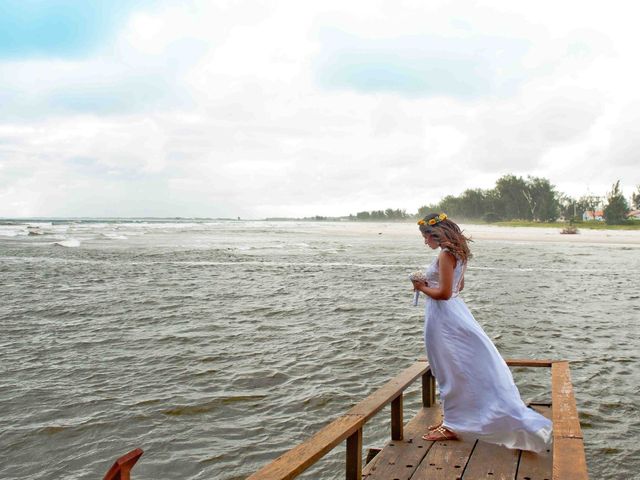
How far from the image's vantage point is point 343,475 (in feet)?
19.1

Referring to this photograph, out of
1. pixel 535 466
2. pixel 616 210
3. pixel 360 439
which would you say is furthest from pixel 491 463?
pixel 616 210

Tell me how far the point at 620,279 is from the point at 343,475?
2203 cm

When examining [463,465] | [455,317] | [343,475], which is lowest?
[343,475]

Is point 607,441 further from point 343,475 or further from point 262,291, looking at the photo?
point 262,291

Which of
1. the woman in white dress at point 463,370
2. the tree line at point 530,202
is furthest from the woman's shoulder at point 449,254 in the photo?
the tree line at point 530,202

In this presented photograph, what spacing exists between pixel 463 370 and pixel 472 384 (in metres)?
0.14

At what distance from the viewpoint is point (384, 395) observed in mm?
4734

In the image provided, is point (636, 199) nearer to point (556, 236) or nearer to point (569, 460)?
point (556, 236)

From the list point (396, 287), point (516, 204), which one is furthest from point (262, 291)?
point (516, 204)

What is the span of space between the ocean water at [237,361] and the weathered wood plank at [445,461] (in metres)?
1.45

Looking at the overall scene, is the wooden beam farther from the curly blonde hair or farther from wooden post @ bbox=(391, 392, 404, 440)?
the curly blonde hair

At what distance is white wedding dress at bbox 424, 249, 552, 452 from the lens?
474cm

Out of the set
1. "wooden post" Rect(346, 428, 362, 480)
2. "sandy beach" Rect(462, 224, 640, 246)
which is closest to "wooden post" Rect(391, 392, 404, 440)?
"wooden post" Rect(346, 428, 362, 480)

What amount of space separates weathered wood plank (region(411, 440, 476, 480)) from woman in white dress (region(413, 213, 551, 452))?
0.34ft
